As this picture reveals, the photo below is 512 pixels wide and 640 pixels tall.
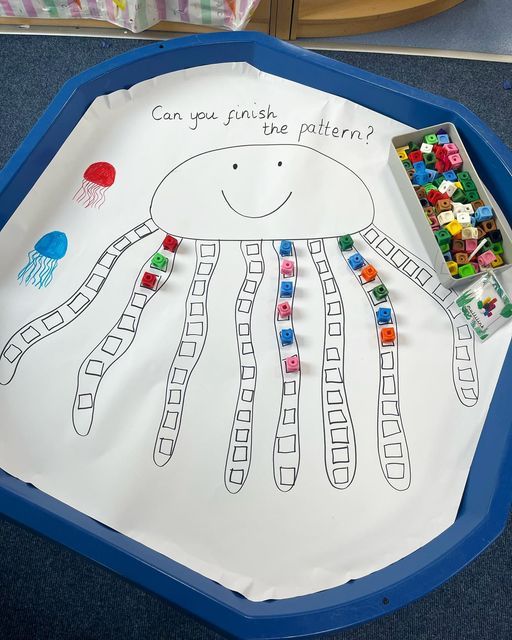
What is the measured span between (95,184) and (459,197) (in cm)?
58

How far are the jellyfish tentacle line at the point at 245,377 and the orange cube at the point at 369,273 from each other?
15cm

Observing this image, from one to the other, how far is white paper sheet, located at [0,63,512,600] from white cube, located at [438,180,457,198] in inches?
2.6

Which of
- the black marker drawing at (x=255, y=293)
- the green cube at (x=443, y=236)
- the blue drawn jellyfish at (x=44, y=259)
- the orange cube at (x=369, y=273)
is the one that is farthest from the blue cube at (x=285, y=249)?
the blue drawn jellyfish at (x=44, y=259)

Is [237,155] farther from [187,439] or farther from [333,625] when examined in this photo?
[333,625]

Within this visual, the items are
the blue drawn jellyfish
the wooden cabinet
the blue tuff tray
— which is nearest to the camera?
the blue tuff tray

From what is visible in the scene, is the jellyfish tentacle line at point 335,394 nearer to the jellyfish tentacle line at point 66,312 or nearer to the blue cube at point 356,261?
the blue cube at point 356,261

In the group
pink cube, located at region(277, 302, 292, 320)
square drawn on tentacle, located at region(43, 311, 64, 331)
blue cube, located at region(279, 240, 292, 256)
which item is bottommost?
square drawn on tentacle, located at region(43, 311, 64, 331)

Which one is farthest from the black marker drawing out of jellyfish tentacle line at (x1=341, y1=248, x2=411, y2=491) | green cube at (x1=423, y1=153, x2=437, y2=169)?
green cube at (x1=423, y1=153, x2=437, y2=169)

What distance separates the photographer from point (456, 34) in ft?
5.55

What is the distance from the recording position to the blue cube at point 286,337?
0.80m

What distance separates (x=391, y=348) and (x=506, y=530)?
56cm

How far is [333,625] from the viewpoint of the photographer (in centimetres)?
64

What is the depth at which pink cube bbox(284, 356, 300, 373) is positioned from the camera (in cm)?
78

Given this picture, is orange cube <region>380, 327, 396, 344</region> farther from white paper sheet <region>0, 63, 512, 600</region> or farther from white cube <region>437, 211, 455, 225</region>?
white cube <region>437, 211, 455, 225</region>
